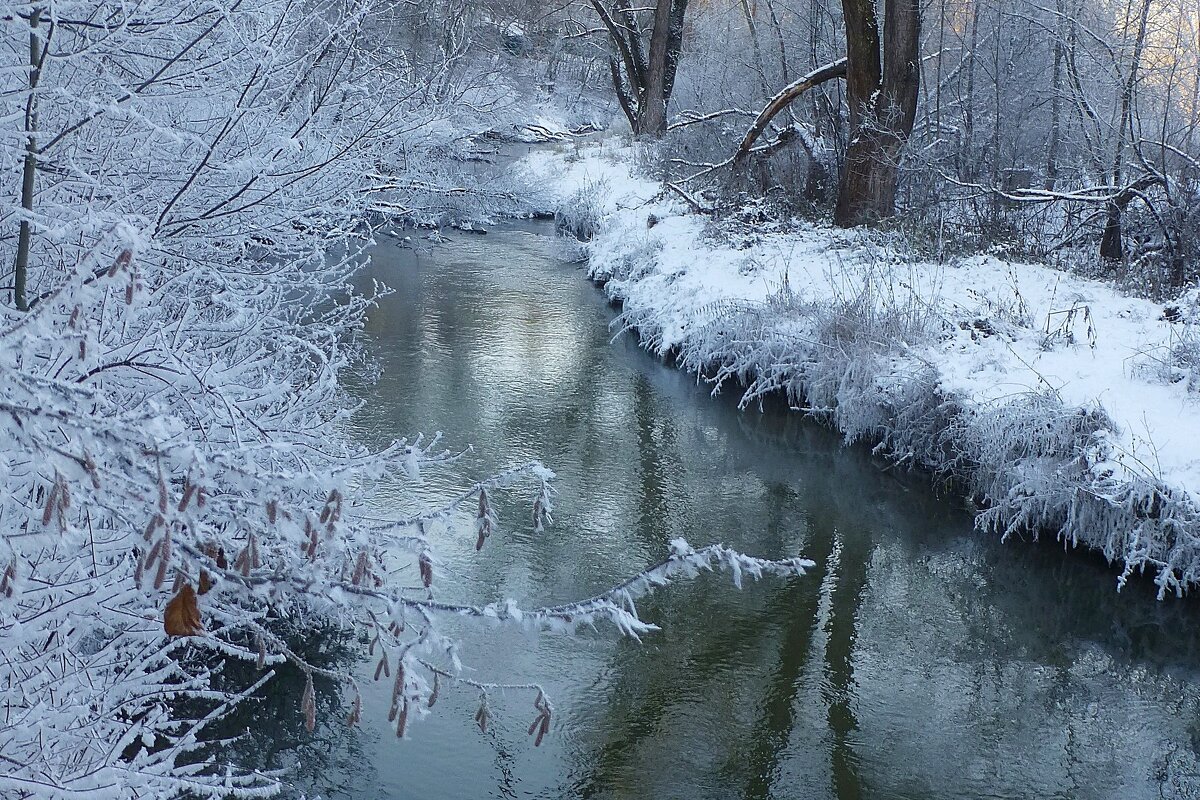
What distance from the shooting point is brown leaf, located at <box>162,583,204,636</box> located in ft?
5.62

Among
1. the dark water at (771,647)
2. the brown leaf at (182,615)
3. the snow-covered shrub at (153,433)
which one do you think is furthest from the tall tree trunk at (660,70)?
the brown leaf at (182,615)

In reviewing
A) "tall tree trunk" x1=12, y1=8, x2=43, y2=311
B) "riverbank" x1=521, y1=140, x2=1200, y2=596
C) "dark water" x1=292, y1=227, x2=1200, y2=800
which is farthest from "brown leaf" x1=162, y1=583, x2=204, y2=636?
"riverbank" x1=521, y1=140, x2=1200, y2=596

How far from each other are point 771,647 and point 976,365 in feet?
12.0

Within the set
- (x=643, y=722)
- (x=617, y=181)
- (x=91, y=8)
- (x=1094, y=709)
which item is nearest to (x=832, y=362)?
(x=1094, y=709)

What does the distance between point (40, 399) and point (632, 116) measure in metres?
24.9

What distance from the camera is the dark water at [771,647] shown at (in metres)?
4.92

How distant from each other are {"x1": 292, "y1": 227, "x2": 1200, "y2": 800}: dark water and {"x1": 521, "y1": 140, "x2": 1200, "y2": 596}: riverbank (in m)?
0.34

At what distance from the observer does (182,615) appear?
1.73 m

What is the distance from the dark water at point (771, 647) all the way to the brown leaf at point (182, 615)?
126 inches

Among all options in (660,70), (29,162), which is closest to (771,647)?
(29,162)

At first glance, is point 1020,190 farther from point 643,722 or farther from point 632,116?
point 632,116

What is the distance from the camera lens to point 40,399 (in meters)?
1.82

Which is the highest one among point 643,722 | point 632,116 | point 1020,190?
point 632,116

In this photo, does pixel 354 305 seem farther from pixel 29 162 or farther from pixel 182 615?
pixel 182 615
